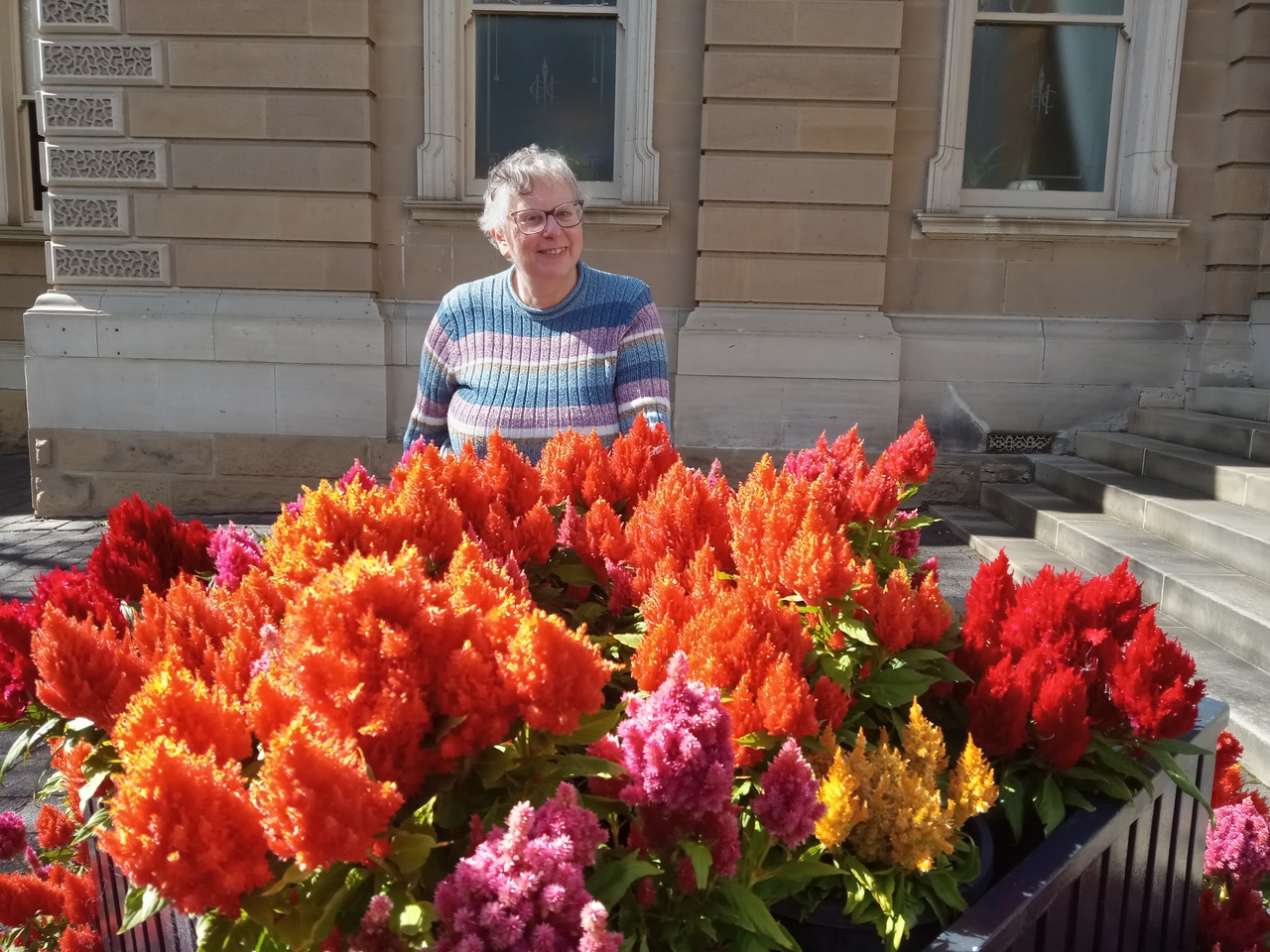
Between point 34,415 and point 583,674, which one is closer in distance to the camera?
point 583,674

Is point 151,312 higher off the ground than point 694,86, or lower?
lower

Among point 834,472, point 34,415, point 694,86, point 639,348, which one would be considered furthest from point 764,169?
point 34,415

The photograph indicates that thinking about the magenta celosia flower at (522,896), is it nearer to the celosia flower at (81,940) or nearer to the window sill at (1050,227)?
the celosia flower at (81,940)

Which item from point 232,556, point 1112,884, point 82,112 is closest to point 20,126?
point 82,112

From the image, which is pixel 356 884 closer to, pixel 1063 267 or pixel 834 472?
pixel 834 472

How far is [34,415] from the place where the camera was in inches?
273

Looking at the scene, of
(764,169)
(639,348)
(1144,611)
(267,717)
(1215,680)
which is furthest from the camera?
(764,169)

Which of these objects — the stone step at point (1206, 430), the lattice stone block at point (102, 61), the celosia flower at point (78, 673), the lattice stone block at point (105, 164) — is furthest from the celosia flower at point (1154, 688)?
the lattice stone block at point (102, 61)

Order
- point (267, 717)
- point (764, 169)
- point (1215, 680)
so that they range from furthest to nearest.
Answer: point (764, 169) < point (1215, 680) < point (267, 717)

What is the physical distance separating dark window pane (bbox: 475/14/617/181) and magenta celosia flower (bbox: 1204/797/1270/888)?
6471mm

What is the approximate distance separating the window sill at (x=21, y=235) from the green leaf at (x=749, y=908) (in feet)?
38.7

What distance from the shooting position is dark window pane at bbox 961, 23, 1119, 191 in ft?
23.7

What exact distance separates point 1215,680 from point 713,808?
11.9 feet

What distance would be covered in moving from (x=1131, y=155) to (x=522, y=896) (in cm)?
801
